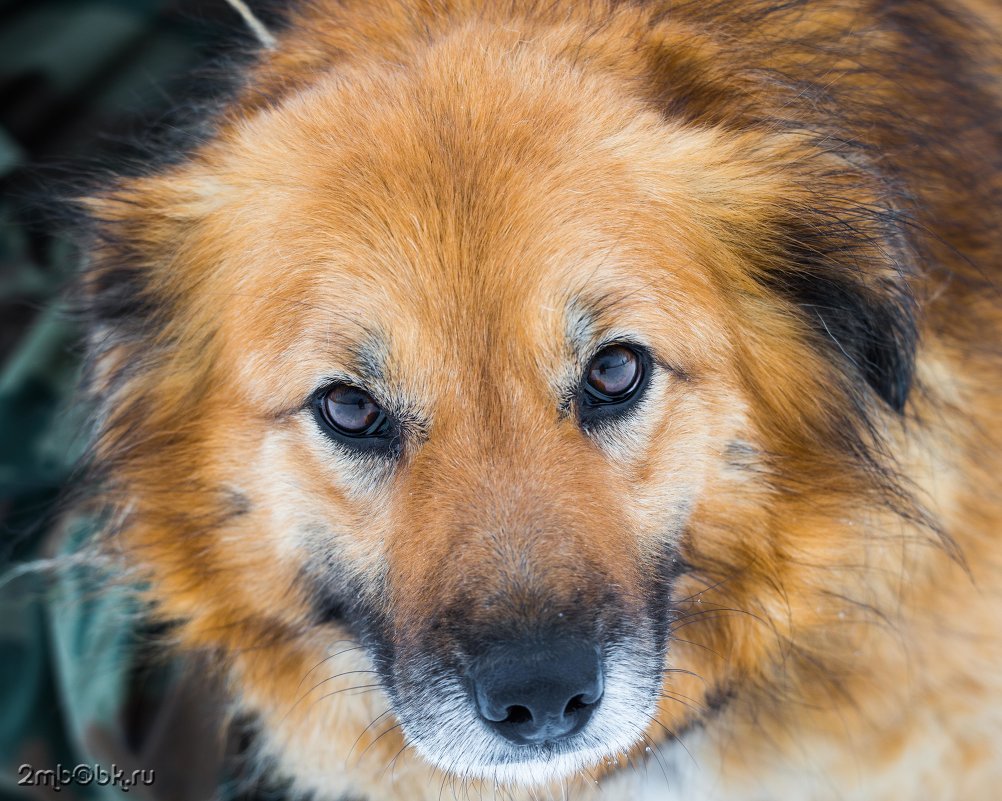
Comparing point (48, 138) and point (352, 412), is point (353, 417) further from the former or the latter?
point (48, 138)

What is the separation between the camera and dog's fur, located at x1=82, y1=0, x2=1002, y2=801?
75.8 inches

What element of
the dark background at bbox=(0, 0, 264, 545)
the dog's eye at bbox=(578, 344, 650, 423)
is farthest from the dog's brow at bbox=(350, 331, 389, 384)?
the dark background at bbox=(0, 0, 264, 545)

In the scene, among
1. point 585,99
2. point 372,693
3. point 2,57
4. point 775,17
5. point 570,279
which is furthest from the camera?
point 2,57

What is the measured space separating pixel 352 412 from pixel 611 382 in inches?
19.5

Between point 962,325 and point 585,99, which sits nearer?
point 585,99

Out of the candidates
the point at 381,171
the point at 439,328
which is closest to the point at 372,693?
the point at 439,328

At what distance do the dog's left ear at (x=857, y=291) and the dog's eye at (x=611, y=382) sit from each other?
0.38 metres

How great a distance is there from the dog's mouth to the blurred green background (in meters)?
1.13

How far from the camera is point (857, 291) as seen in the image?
2131 millimetres

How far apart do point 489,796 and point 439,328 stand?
3.92 feet

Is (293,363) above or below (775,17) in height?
below

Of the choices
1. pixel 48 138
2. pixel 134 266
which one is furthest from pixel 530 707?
pixel 48 138

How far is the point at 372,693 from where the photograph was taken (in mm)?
2461

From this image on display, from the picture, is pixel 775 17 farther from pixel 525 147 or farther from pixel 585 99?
pixel 525 147
